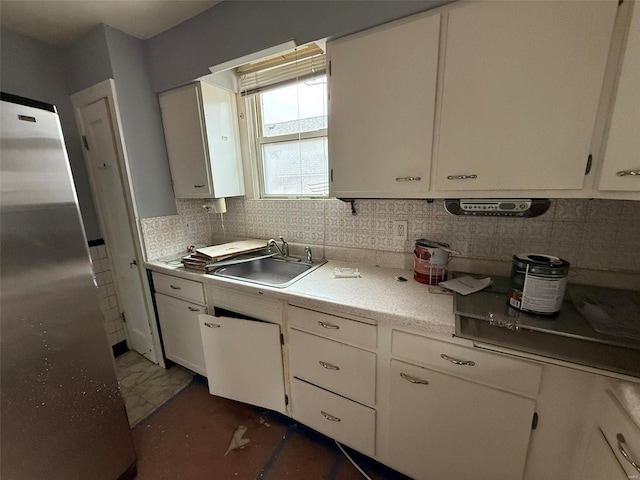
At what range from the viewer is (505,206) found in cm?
105

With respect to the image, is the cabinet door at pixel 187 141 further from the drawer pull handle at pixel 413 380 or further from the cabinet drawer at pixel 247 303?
the drawer pull handle at pixel 413 380

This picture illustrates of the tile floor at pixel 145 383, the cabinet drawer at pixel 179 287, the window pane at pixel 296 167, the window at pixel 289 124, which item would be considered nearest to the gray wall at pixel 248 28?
the window at pixel 289 124

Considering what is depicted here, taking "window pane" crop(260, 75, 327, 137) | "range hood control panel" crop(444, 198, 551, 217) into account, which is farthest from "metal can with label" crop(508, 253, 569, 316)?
"window pane" crop(260, 75, 327, 137)

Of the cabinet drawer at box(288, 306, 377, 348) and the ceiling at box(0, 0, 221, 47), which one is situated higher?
the ceiling at box(0, 0, 221, 47)

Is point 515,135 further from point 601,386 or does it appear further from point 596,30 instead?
point 601,386

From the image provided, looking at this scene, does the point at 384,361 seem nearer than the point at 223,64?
Yes

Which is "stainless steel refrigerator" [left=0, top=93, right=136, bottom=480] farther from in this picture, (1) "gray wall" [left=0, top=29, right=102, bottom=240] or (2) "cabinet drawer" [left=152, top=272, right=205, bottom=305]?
(1) "gray wall" [left=0, top=29, right=102, bottom=240]

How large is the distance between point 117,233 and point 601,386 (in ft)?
8.66

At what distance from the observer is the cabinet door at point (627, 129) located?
28.9 inches

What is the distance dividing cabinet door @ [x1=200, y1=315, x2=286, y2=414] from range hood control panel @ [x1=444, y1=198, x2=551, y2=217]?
1.09m

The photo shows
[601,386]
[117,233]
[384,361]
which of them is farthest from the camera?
[117,233]

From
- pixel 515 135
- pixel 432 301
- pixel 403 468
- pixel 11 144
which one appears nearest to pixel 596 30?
pixel 515 135

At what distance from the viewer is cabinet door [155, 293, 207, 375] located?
1.67 metres

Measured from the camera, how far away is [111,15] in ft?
4.62
